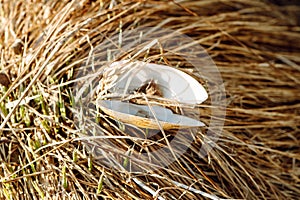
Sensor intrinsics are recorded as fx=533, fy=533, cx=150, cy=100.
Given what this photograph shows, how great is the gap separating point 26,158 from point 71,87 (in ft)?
0.50

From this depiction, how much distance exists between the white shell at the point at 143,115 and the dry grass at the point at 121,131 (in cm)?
4

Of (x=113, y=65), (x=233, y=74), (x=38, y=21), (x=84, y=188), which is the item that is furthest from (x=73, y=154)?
(x=233, y=74)

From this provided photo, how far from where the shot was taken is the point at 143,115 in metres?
0.92

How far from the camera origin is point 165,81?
3.19ft

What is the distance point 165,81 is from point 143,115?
0.30ft

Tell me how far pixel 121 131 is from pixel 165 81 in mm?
124

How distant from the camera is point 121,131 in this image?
94cm

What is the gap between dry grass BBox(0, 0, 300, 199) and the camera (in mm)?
902

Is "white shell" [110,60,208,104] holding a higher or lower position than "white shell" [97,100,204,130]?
higher

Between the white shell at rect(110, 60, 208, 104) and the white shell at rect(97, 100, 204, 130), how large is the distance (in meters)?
0.03

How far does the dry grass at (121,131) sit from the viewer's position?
90 cm

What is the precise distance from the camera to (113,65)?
37.5 inches

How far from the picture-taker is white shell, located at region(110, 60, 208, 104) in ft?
3.10

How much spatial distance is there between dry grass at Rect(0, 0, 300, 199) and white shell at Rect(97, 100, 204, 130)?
4 cm
